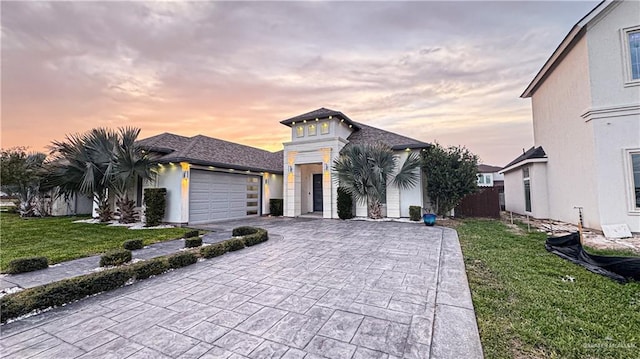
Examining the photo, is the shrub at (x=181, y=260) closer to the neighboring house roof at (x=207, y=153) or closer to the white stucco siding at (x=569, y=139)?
the neighboring house roof at (x=207, y=153)

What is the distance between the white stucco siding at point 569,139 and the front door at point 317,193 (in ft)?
37.0

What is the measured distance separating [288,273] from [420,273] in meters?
2.45

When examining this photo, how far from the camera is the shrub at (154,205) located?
1015cm

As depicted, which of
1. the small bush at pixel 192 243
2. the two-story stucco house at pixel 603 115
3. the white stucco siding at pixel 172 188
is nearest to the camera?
the small bush at pixel 192 243

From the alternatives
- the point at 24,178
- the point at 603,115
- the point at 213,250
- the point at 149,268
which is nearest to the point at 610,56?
the point at 603,115

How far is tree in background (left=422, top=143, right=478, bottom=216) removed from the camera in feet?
38.2

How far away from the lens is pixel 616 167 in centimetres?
779

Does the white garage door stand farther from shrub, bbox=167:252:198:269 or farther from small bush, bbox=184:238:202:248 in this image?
shrub, bbox=167:252:198:269

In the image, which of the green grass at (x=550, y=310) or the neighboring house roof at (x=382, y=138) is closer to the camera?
the green grass at (x=550, y=310)

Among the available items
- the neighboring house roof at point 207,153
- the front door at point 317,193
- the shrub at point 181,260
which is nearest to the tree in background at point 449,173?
the front door at point 317,193

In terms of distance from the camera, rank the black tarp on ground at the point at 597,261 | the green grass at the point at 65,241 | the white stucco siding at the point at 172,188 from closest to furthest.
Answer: the black tarp on ground at the point at 597,261, the green grass at the point at 65,241, the white stucco siding at the point at 172,188

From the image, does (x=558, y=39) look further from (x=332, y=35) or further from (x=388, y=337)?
(x=388, y=337)

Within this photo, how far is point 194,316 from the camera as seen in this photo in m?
3.01

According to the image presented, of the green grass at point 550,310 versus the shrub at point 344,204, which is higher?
the shrub at point 344,204
